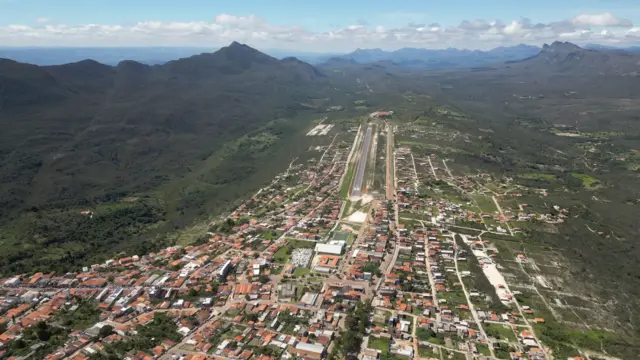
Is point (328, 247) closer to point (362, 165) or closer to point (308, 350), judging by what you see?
point (308, 350)

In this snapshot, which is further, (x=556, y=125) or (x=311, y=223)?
(x=556, y=125)

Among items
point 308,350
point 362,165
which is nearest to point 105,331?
point 308,350

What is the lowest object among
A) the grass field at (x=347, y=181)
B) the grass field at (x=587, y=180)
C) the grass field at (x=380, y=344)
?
the grass field at (x=587, y=180)

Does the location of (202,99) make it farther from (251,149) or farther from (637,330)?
(637,330)

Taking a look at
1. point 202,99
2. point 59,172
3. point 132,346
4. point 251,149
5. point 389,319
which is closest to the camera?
point 132,346

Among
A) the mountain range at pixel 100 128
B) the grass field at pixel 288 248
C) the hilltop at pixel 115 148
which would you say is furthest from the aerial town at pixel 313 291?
the mountain range at pixel 100 128

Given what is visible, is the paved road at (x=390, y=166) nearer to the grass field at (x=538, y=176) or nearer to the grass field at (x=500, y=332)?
the grass field at (x=538, y=176)

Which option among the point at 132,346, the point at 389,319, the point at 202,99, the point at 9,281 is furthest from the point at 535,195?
Result: the point at 202,99
